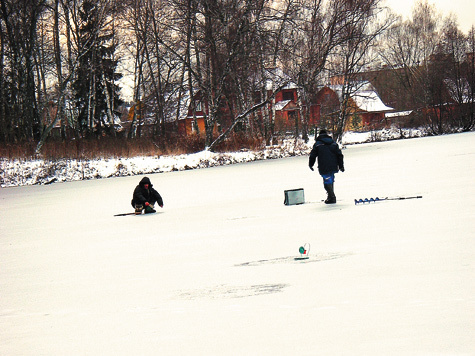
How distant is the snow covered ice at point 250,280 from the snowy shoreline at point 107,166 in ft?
51.3

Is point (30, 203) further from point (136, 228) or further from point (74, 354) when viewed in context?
point (74, 354)

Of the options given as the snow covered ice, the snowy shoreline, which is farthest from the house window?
the snow covered ice

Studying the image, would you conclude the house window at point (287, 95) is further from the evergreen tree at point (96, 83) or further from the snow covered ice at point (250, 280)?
the snow covered ice at point (250, 280)

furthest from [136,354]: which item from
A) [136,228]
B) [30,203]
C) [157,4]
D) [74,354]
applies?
[157,4]

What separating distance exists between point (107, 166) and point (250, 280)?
2515 centimetres

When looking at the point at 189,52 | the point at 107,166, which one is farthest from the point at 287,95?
the point at 107,166

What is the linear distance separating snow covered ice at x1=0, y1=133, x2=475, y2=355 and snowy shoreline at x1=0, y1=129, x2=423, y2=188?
15636mm

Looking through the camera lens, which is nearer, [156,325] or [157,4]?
[156,325]

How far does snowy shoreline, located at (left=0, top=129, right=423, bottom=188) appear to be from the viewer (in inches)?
1169

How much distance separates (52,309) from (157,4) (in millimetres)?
37945

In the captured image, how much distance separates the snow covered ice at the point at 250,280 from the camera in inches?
194

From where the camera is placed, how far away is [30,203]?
1980cm

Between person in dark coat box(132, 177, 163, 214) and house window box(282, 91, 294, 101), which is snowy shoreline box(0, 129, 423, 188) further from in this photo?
house window box(282, 91, 294, 101)

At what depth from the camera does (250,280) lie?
7008 millimetres
